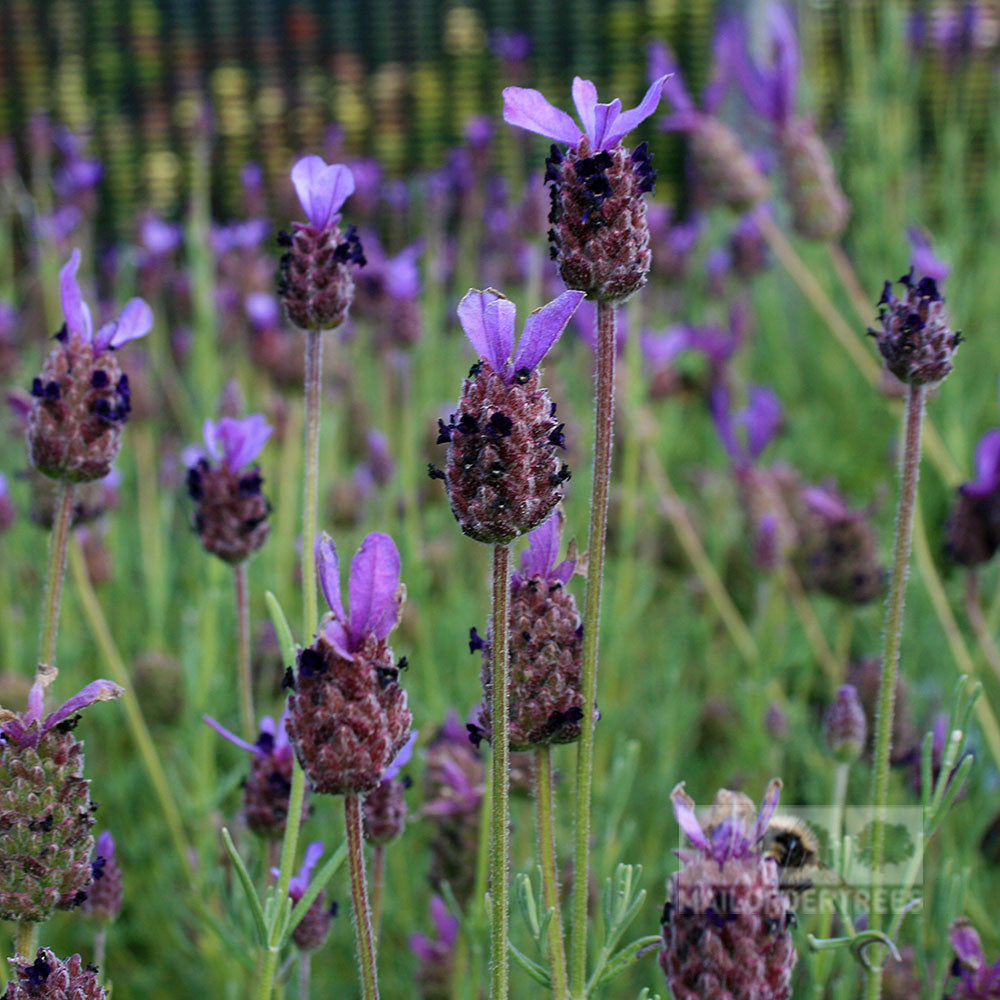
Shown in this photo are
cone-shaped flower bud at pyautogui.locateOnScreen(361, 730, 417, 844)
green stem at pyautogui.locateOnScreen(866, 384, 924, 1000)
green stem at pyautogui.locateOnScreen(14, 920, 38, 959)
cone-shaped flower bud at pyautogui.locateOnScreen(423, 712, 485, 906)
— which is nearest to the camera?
green stem at pyautogui.locateOnScreen(14, 920, 38, 959)

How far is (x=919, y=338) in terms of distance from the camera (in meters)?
1.06

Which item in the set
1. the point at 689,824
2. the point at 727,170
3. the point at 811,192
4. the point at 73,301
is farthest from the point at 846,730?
the point at 727,170

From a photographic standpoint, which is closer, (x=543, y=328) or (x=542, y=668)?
(x=543, y=328)

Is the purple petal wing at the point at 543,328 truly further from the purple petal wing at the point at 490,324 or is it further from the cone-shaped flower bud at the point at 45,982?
the cone-shaped flower bud at the point at 45,982

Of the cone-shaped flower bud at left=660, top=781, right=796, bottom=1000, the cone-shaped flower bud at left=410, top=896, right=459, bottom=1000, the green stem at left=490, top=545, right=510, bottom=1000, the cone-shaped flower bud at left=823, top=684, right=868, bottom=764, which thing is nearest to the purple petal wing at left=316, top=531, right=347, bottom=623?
the green stem at left=490, top=545, right=510, bottom=1000

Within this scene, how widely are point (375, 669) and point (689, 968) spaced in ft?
1.02

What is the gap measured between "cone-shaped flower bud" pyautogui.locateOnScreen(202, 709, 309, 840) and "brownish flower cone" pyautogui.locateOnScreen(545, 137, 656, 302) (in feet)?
1.87

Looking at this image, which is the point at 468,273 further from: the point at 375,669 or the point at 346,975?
the point at 375,669

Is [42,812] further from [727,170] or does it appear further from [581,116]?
[727,170]

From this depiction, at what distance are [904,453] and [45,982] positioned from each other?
0.82 metres

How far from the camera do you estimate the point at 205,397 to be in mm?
3021

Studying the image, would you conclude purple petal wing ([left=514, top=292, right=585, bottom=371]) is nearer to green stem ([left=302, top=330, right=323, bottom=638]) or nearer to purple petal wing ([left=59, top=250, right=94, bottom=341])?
green stem ([left=302, top=330, right=323, bottom=638])

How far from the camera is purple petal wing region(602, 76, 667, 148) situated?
33.3 inches

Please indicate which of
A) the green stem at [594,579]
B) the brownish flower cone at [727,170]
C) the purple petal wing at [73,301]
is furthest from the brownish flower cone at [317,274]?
the brownish flower cone at [727,170]
